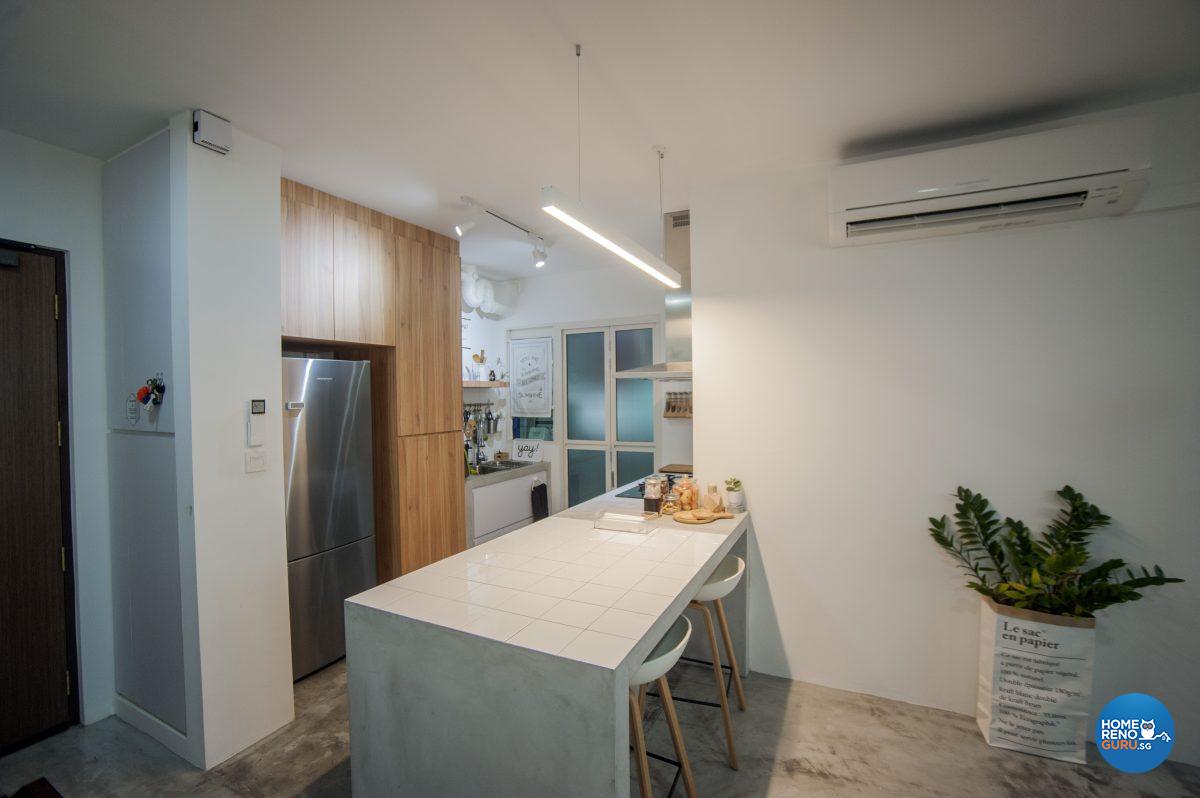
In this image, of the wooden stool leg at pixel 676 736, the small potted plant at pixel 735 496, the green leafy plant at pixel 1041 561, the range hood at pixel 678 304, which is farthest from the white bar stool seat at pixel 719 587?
the range hood at pixel 678 304

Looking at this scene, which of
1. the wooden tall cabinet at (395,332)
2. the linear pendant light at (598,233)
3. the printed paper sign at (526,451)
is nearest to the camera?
the linear pendant light at (598,233)

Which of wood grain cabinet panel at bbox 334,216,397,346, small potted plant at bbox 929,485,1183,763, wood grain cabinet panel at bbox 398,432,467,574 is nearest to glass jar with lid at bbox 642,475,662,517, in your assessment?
small potted plant at bbox 929,485,1183,763

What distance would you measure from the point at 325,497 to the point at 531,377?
270 centimetres

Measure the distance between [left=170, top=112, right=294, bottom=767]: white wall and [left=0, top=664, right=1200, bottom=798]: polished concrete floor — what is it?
19 centimetres

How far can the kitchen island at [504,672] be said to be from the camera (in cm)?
125

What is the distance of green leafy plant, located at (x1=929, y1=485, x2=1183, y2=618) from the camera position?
2021mm

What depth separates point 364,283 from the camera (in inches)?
120

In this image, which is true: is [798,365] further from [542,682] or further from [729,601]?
[542,682]

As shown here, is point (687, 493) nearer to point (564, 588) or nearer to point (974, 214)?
point (564, 588)

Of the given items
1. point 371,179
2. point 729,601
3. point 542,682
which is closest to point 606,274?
point 371,179

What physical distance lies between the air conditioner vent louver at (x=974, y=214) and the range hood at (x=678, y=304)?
0.92m

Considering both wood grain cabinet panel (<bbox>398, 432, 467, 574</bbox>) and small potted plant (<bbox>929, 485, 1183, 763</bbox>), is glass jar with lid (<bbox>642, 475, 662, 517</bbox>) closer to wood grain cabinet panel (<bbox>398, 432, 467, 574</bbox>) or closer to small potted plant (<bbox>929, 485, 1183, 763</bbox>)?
small potted plant (<bbox>929, 485, 1183, 763</bbox>)

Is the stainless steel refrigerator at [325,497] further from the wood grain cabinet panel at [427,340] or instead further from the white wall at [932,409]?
the white wall at [932,409]

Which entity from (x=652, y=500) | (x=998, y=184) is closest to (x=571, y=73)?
(x=998, y=184)
